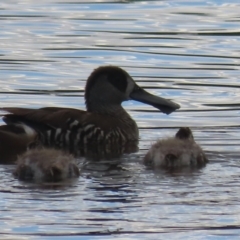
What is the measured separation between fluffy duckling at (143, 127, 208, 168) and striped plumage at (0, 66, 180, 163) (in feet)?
6.32

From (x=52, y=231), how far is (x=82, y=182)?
1.72m

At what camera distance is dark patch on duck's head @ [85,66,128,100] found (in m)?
14.2

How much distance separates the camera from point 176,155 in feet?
36.9

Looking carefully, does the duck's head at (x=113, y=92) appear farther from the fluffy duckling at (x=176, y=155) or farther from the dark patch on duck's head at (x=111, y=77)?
the fluffy duckling at (x=176, y=155)

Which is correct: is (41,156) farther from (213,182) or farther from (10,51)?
(10,51)

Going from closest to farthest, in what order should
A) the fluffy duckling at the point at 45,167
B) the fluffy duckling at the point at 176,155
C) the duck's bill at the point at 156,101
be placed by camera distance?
the fluffy duckling at the point at 45,167 < the fluffy duckling at the point at 176,155 < the duck's bill at the point at 156,101

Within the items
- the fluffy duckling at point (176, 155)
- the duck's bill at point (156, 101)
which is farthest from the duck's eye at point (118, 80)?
the fluffy duckling at point (176, 155)

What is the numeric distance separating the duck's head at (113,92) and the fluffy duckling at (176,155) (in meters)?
2.76

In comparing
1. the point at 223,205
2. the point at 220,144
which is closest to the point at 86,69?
the point at 220,144

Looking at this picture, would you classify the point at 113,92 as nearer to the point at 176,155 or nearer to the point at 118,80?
the point at 118,80

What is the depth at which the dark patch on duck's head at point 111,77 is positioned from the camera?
14188mm

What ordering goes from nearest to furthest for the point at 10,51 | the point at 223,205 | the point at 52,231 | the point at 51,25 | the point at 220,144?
the point at 52,231, the point at 223,205, the point at 220,144, the point at 10,51, the point at 51,25

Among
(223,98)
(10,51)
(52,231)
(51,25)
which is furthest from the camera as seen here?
(51,25)

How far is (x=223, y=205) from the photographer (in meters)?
9.55
